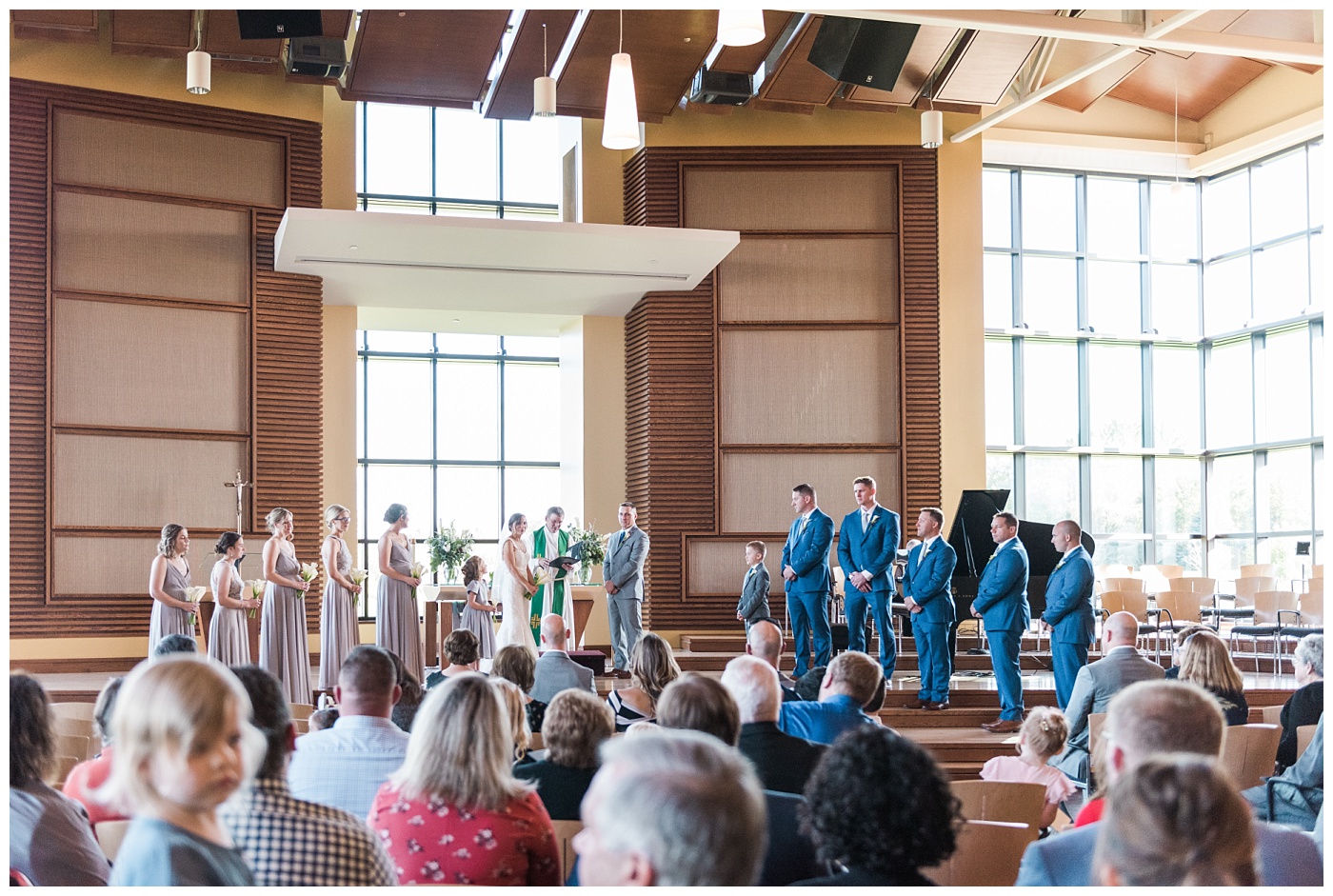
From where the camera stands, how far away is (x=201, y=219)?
37.3 feet

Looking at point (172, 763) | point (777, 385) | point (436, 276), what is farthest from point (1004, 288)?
point (172, 763)

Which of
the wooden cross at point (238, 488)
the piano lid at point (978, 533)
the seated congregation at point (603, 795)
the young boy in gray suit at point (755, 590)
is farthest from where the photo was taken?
the wooden cross at point (238, 488)

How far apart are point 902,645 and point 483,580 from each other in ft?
12.9

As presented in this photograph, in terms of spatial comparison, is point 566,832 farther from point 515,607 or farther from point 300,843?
point 515,607

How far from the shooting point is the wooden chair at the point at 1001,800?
3893 mm

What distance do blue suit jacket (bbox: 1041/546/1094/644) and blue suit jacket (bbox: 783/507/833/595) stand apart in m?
1.81

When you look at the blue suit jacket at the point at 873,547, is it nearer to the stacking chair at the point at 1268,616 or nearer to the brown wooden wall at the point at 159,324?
the stacking chair at the point at 1268,616

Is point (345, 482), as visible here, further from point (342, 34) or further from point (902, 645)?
point (902, 645)

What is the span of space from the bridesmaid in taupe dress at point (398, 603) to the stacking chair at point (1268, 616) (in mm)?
7188

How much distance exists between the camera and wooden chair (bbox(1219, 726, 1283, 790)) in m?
5.02

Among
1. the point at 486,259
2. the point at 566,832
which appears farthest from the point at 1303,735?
the point at 486,259

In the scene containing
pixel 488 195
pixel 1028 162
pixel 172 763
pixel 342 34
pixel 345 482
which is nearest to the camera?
pixel 172 763

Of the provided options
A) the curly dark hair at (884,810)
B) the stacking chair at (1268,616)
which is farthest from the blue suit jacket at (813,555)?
the curly dark hair at (884,810)

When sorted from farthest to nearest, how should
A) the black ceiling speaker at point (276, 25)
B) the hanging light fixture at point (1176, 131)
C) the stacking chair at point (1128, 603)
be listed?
the hanging light fixture at point (1176, 131) < the stacking chair at point (1128, 603) < the black ceiling speaker at point (276, 25)
